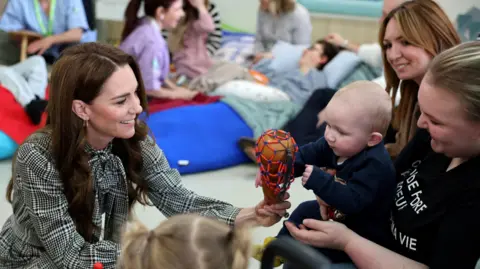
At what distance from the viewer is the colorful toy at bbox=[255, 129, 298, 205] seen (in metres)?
1.31

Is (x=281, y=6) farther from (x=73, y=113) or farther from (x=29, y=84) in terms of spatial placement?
(x=73, y=113)

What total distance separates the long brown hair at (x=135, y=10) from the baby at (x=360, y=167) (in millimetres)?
2453

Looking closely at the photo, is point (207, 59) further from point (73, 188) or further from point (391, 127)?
point (73, 188)

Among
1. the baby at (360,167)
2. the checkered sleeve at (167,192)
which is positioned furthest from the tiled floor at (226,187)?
the baby at (360,167)

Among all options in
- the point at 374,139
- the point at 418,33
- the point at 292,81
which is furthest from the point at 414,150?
the point at 292,81

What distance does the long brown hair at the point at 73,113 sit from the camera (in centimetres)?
142

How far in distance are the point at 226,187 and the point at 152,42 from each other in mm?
1046

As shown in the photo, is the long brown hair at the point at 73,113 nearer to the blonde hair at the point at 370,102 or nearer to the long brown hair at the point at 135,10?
the blonde hair at the point at 370,102

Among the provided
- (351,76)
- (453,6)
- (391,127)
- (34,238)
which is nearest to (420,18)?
(391,127)

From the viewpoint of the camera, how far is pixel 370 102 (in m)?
1.39

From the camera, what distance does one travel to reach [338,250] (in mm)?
1406

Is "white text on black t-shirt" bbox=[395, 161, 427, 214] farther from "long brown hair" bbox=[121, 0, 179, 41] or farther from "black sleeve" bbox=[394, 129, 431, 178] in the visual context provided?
"long brown hair" bbox=[121, 0, 179, 41]

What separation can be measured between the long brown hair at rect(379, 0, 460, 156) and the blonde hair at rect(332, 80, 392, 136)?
0.39 metres

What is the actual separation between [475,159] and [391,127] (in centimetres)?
99
